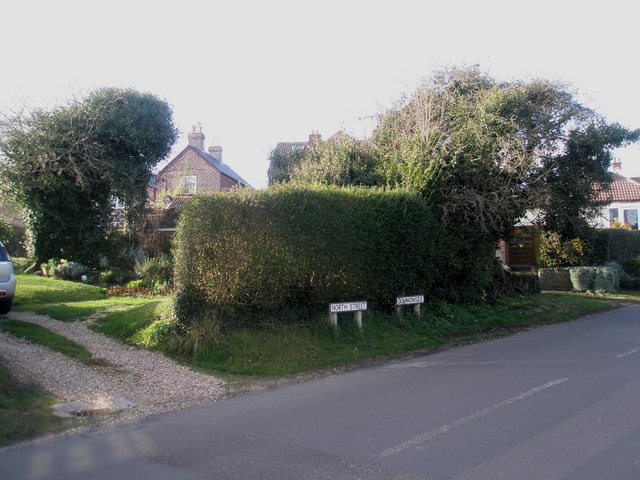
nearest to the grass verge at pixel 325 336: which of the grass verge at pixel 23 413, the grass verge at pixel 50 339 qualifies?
the grass verge at pixel 50 339

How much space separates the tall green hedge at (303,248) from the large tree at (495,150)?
58.9 inches

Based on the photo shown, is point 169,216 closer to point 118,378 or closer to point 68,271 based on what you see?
point 68,271

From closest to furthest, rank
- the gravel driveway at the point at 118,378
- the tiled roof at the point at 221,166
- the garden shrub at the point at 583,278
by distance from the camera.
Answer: the gravel driveway at the point at 118,378 → the garden shrub at the point at 583,278 → the tiled roof at the point at 221,166

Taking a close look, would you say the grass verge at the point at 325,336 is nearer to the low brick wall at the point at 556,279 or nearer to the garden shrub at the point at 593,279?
the garden shrub at the point at 593,279

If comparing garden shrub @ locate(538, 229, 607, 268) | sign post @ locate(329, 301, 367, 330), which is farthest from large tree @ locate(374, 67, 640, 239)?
garden shrub @ locate(538, 229, 607, 268)

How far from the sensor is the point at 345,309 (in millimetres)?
12805

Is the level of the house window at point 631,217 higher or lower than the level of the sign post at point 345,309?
higher

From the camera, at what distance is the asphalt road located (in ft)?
17.9

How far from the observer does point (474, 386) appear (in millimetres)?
8750

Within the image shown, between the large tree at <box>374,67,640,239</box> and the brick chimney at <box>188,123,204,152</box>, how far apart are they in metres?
27.8

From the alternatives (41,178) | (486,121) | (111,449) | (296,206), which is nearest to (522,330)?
(486,121)

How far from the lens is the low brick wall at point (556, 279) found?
25875mm

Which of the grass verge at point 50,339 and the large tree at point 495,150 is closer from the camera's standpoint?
the grass verge at point 50,339

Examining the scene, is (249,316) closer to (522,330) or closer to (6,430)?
(6,430)
